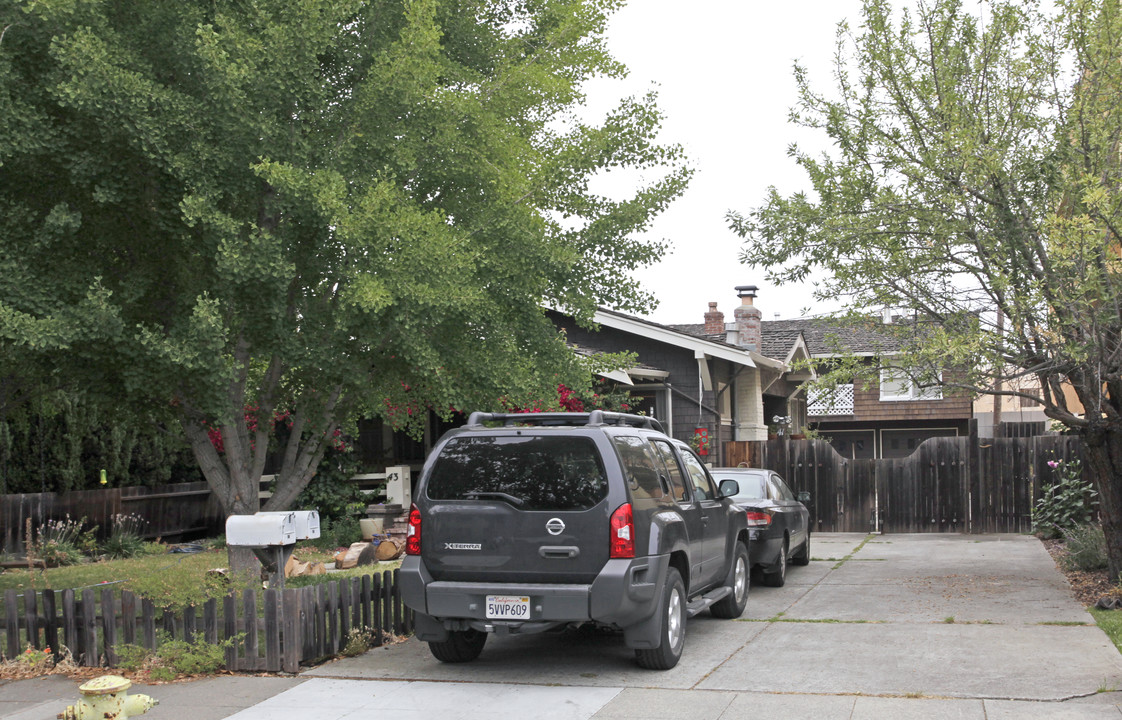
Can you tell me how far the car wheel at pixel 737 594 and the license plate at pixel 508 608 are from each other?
3.26m

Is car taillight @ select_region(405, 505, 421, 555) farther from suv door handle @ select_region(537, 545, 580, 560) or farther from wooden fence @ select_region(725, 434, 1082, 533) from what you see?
wooden fence @ select_region(725, 434, 1082, 533)

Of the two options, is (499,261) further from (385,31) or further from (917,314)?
(917,314)

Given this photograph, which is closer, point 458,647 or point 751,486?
point 458,647

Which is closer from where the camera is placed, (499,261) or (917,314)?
(499,261)

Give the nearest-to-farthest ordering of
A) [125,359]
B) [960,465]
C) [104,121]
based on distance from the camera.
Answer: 1. [104,121]
2. [125,359]
3. [960,465]

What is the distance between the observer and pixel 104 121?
896 centimetres

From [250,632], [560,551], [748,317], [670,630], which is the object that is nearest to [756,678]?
[670,630]

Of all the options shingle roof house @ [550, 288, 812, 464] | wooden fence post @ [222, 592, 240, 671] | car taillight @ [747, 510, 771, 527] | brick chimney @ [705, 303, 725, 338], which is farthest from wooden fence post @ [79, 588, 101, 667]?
brick chimney @ [705, 303, 725, 338]

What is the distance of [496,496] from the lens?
796 cm

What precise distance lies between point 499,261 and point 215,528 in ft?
44.5

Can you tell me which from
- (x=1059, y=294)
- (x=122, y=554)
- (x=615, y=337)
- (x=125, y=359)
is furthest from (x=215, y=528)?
(x=1059, y=294)

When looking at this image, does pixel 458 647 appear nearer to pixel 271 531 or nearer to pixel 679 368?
pixel 271 531

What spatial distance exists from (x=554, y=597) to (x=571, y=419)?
5.00ft

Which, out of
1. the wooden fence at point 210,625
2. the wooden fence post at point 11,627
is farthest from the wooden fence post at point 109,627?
the wooden fence post at point 11,627
